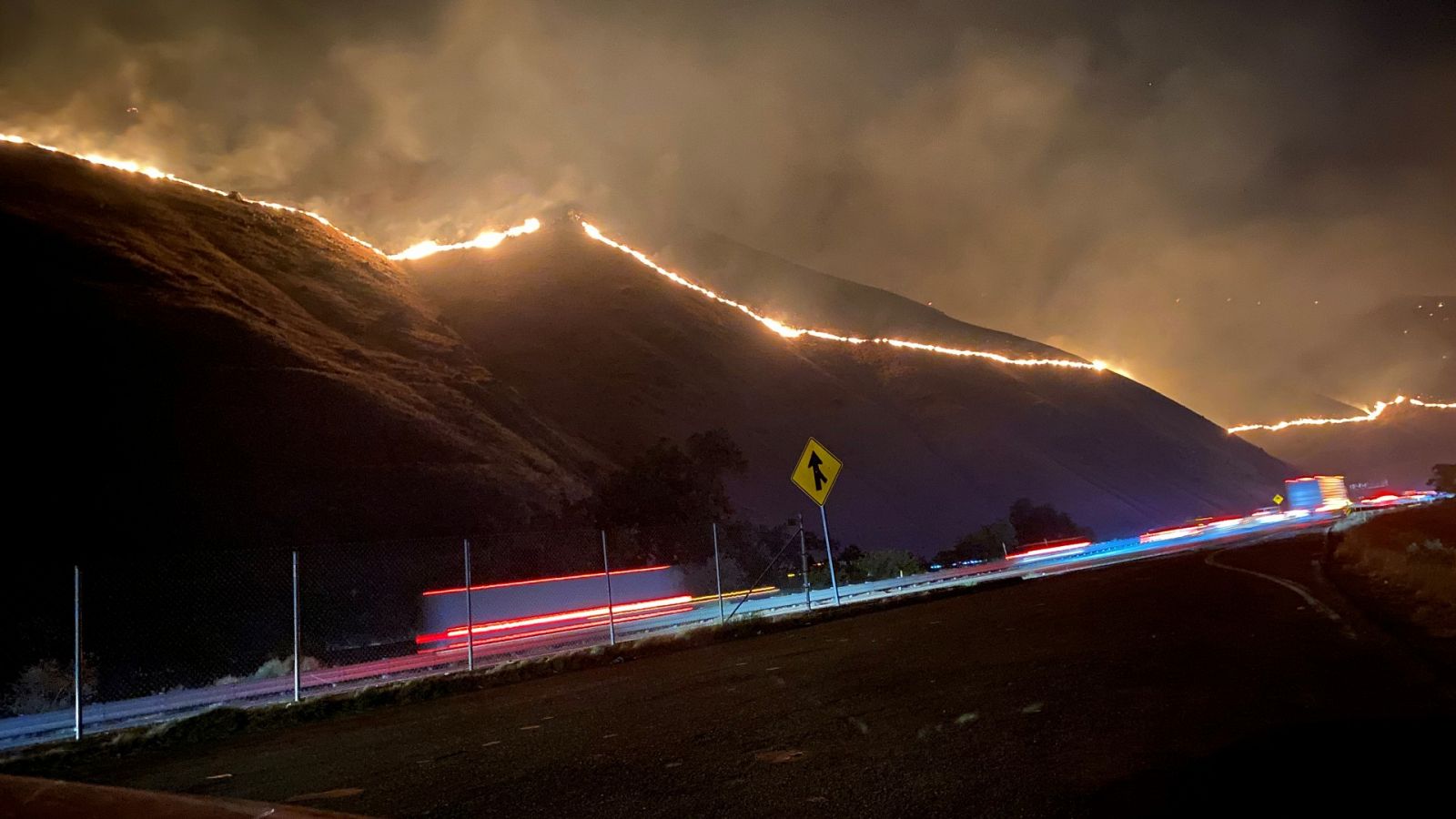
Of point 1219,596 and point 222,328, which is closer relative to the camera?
point 1219,596

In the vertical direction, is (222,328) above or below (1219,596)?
above

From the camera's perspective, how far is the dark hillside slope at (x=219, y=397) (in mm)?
31844

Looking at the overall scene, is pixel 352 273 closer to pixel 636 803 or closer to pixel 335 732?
pixel 335 732

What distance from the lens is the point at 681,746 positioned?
20.9ft

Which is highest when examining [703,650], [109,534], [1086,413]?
[1086,413]

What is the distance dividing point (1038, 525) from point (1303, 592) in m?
42.2

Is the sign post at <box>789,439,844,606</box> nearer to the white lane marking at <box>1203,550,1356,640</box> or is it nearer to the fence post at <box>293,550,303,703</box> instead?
the white lane marking at <box>1203,550,1356,640</box>

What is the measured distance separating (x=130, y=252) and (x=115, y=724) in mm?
45175

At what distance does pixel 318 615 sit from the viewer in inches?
942

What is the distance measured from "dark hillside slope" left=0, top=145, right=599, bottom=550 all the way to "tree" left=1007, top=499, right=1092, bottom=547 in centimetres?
2518

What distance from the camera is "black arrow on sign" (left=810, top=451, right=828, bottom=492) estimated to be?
19.8m

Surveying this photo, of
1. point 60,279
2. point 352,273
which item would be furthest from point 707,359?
point 60,279

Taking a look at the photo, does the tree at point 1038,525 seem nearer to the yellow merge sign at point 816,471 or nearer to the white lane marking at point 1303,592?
the white lane marking at point 1303,592

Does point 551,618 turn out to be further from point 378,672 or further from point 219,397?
point 219,397
